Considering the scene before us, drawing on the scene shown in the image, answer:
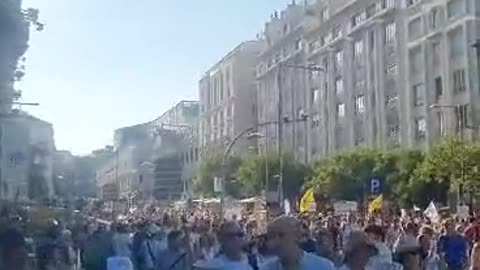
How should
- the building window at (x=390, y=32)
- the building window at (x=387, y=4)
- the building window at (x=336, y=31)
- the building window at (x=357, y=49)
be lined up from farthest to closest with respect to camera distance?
the building window at (x=336, y=31) → the building window at (x=357, y=49) → the building window at (x=387, y=4) → the building window at (x=390, y=32)

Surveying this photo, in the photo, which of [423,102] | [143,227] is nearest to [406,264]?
[143,227]

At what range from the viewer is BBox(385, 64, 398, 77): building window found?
7579cm

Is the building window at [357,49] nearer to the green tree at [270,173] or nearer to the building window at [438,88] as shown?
the green tree at [270,173]

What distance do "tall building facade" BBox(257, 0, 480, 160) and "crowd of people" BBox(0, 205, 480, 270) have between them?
46081 mm

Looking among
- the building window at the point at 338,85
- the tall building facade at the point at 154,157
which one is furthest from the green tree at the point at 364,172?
the tall building facade at the point at 154,157

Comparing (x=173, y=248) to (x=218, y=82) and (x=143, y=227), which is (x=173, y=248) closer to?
(x=143, y=227)

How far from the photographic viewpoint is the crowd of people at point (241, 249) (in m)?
5.86

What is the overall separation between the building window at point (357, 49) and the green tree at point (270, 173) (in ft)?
33.7

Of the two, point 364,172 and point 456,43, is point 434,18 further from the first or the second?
point 364,172

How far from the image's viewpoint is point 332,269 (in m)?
5.85

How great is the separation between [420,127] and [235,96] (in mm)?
54873

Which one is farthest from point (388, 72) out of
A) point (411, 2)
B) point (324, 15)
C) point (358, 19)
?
point (324, 15)

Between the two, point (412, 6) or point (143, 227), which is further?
point (412, 6)

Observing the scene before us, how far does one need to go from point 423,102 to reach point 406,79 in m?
3.26
